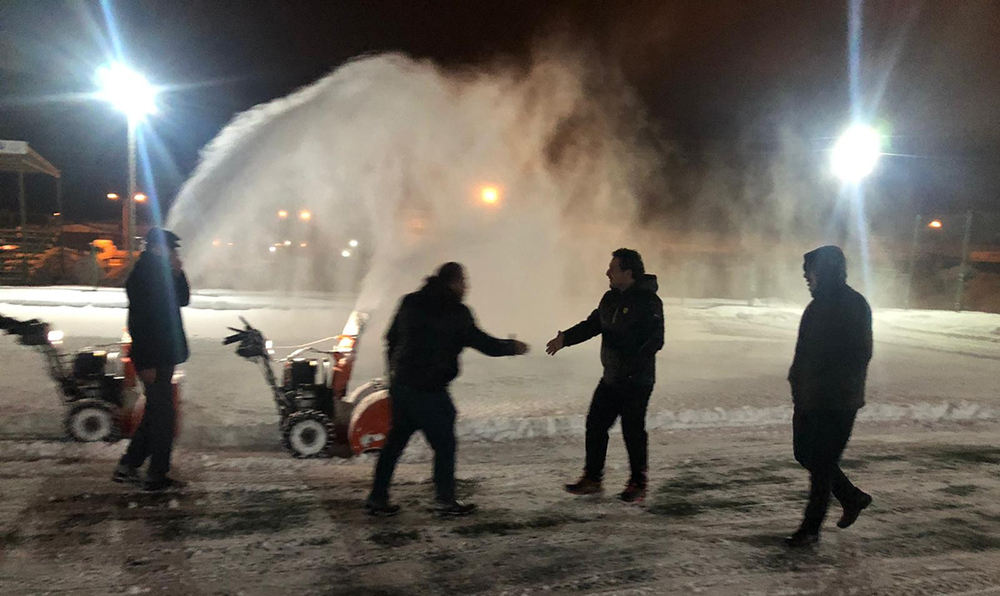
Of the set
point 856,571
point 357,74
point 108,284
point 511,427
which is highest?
point 357,74

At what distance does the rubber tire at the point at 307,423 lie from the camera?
505 centimetres

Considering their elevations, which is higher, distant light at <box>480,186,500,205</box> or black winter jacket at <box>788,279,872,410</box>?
distant light at <box>480,186,500,205</box>

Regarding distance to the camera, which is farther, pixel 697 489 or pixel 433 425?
pixel 697 489

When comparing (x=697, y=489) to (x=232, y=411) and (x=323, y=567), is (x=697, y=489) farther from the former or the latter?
(x=232, y=411)

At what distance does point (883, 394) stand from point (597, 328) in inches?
228

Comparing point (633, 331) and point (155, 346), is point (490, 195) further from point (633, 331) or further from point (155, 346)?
point (155, 346)

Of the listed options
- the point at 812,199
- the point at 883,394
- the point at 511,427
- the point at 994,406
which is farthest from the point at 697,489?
the point at 812,199

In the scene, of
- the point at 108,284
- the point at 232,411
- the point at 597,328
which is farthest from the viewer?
the point at 108,284

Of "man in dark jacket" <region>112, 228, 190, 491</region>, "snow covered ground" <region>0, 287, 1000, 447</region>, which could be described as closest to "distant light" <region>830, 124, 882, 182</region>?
"snow covered ground" <region>0, 287, 1000, 447</region>

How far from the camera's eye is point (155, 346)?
407 cm

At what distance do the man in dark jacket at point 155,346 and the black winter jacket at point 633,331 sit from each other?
279cm

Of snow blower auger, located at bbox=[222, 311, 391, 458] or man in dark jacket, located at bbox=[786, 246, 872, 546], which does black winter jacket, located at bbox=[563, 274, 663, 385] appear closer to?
man in dark jacket, located at bbox=[786, 246, 872, 546]

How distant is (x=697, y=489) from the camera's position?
4695mm

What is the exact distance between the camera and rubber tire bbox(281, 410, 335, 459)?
16.6 ft
